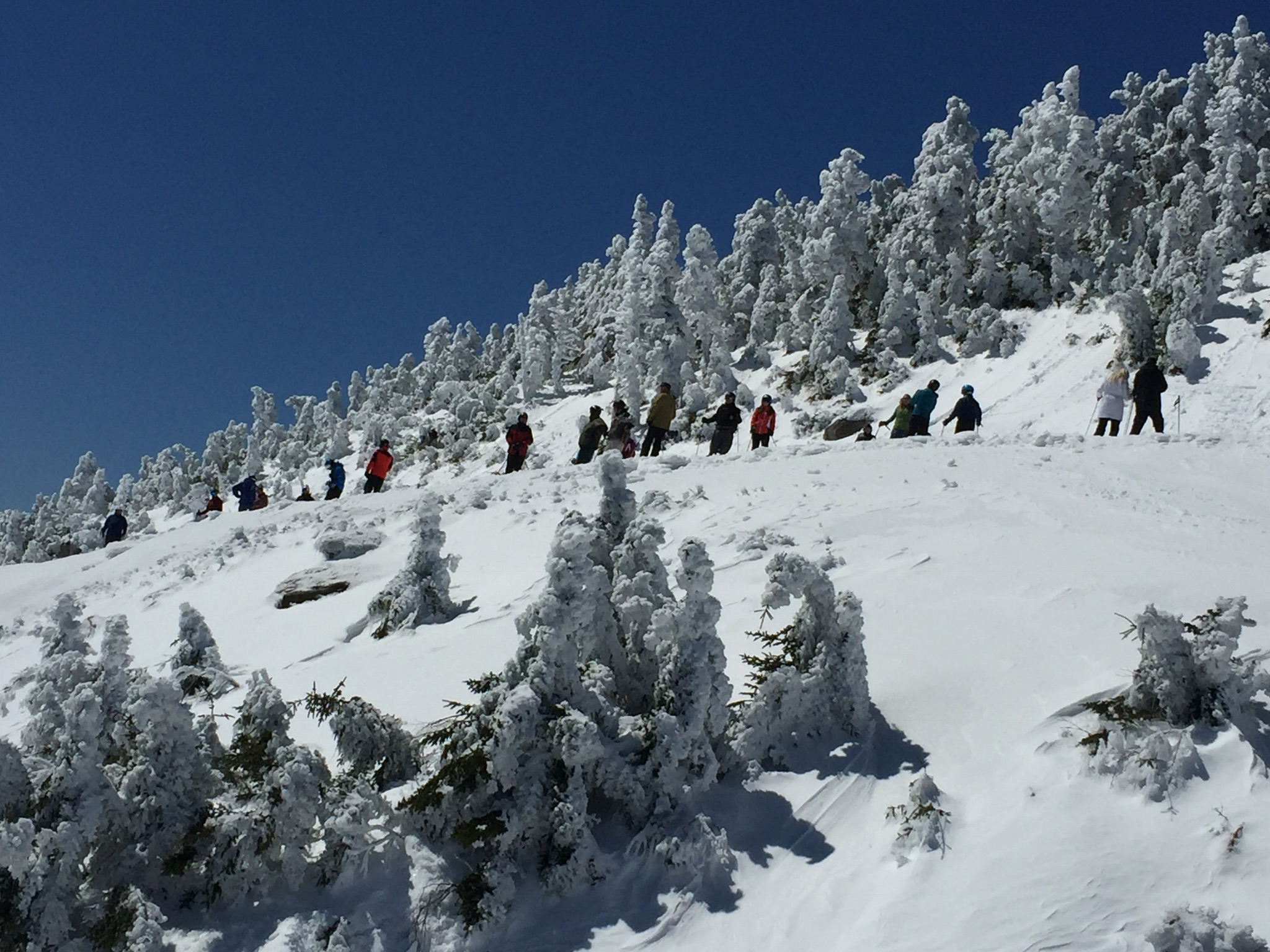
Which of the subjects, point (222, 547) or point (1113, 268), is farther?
point (1113, 268)

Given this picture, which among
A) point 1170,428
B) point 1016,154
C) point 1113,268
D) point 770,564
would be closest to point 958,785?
point 770,564

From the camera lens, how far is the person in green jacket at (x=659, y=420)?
18234 millimetres

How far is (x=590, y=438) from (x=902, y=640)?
41.6 ft

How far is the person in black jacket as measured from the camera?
15.6m

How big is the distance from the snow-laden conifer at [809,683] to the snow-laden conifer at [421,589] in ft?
14.8

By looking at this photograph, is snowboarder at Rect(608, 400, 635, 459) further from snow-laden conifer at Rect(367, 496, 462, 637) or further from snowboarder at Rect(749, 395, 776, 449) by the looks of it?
snow-laden conifer at Rect(367, 496, 462, 637)

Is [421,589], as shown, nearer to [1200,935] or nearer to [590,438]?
[1200,935]

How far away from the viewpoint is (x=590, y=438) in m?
Result: 19.1

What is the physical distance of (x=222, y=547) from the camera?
1584cm

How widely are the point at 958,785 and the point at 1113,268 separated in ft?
108

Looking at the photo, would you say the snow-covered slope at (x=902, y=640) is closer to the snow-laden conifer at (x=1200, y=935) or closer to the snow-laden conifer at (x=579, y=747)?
the snow-laden conifer at (x=1200, y=935)

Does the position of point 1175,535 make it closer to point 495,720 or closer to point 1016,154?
point 495,720

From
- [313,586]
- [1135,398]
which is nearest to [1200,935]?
[313,586]

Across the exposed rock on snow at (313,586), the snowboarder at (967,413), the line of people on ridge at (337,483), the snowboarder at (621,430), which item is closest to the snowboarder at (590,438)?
the snowboarder at (621,430)
